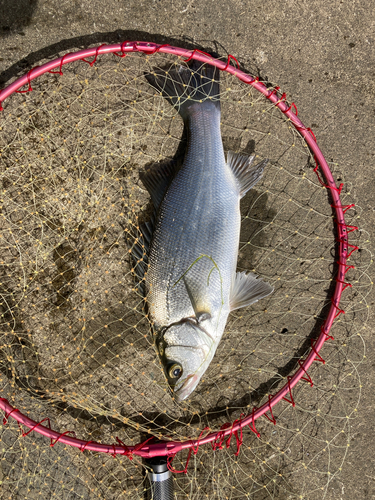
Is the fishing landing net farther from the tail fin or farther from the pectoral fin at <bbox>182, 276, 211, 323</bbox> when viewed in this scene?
the pectoral fin at <bbox>182, 276, 211, 323</bbox>

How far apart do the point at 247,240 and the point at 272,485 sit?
210cm

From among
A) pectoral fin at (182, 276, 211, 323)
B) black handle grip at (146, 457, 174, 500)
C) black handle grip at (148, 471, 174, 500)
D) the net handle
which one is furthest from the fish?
black handle grip at (148, 471, 174, 500)

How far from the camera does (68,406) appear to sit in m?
2.48

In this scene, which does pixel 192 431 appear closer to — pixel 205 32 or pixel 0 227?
pixel 0 227

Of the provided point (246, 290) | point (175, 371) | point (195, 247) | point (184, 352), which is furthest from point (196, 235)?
point (175, 371)

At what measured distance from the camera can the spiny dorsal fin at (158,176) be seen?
226 cm

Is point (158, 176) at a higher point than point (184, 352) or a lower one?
higher

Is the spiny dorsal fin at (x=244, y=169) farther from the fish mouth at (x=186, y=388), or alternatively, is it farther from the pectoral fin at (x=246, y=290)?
the fish mouth at (x=186, y=388)

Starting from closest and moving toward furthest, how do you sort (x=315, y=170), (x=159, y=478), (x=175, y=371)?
(x=175, y=371)
(x=159, y=478)
(x=315, y=170)

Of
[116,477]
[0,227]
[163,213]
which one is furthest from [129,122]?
[116,477]

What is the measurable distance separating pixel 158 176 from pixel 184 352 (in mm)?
1327

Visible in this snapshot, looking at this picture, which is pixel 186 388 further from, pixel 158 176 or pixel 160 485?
pixel 158 176

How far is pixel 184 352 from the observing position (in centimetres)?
203

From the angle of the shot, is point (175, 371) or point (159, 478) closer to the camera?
point (175, 371)
